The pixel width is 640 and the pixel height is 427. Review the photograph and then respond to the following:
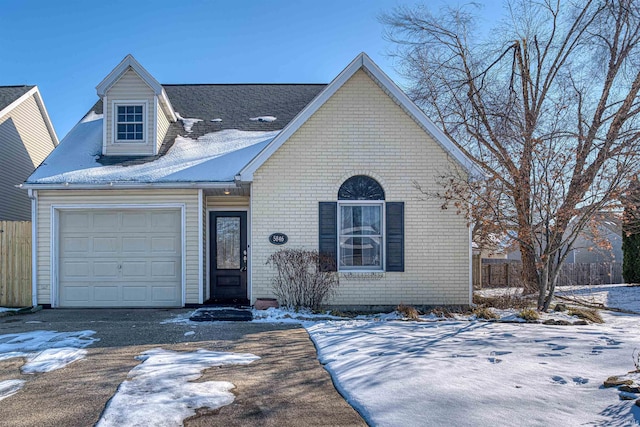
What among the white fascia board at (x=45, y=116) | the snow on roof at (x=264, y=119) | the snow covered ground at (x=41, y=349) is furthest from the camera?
the white fascia board at (x=45, y=116)

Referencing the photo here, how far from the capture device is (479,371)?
5145 millimetres

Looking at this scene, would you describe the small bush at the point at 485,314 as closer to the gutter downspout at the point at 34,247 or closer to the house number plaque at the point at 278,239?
the house number plaque at the point at 278,239

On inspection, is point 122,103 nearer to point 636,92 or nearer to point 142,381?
point 142,381

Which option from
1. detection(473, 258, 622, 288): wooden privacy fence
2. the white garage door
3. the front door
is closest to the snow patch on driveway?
the white garage door

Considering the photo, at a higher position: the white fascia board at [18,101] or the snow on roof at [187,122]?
the white fascia board at [18,101]

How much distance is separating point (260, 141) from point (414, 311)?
585cm

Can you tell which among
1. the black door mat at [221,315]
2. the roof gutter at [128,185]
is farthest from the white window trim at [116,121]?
the black door mat at [221,315]

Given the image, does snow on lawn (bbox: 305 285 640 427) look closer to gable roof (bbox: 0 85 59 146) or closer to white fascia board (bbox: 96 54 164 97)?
white fascia board (bbox: 96 54 164 97)

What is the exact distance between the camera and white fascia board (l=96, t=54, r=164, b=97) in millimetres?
11266

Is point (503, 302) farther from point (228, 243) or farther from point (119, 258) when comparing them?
point (119, 258)

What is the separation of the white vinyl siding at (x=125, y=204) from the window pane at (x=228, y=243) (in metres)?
1.48

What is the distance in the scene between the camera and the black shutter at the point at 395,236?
10.0 m

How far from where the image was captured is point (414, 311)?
923cm

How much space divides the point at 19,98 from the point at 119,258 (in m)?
8.23
